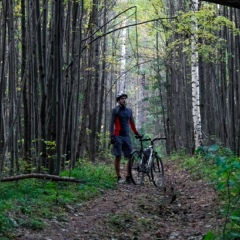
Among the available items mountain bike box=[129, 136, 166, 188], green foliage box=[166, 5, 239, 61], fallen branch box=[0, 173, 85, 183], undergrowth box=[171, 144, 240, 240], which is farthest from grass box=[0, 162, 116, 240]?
green foliage box=[166, 5, 239, 61]

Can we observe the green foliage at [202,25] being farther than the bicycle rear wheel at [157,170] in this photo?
Yes

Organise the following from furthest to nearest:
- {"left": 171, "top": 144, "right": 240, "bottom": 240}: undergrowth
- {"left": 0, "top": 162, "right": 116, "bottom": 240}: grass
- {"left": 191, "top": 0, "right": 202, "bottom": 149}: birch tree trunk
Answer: {"left": 191, "top": 0, "right": 202, "bottom": 149}: birch tree trunk < {"left": 0, "top": 162, "right": 116, "bottom": 240}: grass < {"left": 171, "top": 144, "right": 240, "bottom": 240}: undergrowth

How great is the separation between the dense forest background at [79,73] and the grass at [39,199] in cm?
50

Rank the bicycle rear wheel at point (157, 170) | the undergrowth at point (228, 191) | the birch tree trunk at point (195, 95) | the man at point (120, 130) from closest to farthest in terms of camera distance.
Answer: the undergrowth at point (228, 191) < the man at point (120, 130) < the bicycle rear wheel at point (157, 170) < the birch tree trunk at point (195, 95)

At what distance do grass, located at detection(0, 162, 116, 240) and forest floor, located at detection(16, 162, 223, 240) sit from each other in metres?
0.14

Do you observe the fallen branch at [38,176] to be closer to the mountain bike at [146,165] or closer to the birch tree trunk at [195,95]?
the mountain bike at [146,165]

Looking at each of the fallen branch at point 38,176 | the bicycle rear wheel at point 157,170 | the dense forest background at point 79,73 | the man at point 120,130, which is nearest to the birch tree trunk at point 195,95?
the dense forest background at point 79,73

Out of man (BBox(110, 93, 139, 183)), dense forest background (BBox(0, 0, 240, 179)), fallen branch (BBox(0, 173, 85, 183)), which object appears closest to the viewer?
fallen branch (BBox(0, 173, 85, 183))

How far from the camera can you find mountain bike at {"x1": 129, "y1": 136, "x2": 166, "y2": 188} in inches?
352

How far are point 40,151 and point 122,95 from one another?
7.69ft

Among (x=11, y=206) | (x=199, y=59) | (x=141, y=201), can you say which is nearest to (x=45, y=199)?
(x=11, y=206)

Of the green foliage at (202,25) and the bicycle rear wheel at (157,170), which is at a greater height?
the green foliage at (202,25)

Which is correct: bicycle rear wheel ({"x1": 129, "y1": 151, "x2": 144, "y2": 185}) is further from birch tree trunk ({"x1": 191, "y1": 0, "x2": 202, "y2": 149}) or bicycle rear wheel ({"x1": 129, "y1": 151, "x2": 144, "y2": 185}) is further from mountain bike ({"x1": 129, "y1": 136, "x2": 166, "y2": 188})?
birch tree trunk ({"x1": 191, "y1": 0, "x2": 202, "y2": 149})

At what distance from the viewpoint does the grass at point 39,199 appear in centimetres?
496
